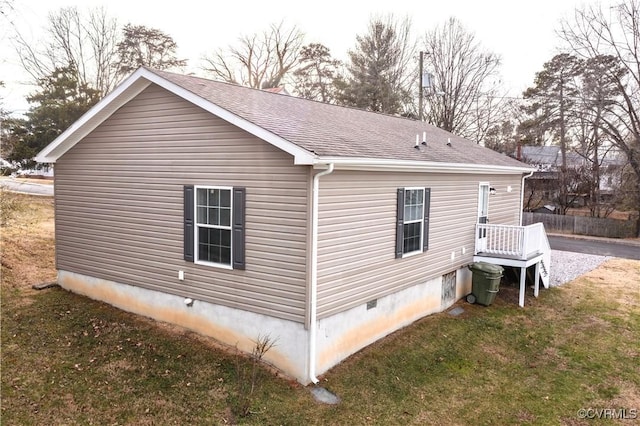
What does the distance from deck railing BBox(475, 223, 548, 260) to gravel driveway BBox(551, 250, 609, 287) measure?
2654mm

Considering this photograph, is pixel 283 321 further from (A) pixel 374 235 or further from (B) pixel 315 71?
(B) pixel 315 71

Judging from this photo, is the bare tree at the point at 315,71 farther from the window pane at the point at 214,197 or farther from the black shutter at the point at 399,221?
the window pane at the point at 214,197

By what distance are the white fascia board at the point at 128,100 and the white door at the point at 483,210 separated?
7.51 m

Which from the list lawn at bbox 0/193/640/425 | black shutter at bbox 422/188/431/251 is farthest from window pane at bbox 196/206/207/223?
black shutter at bbox 422/188/431/251

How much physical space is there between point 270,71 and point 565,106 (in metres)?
20.5

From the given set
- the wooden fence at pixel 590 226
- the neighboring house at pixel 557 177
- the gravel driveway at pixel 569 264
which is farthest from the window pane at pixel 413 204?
the neighboring house at pixel 557 177

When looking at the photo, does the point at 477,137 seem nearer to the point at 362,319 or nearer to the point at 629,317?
the point at 629,317

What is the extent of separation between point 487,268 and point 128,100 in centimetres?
914

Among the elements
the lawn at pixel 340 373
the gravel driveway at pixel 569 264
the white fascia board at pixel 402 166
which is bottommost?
the lawn at pixel 340 373

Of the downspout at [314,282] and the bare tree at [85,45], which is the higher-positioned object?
the bare tree at [85,45]

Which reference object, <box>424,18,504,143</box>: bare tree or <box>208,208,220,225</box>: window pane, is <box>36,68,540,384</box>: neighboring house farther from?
<box>424,18,504,143</box>: bare tree

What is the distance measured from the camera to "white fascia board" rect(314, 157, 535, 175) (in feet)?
22.5

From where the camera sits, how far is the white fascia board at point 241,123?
21.5 feet

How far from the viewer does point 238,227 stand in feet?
24.8
